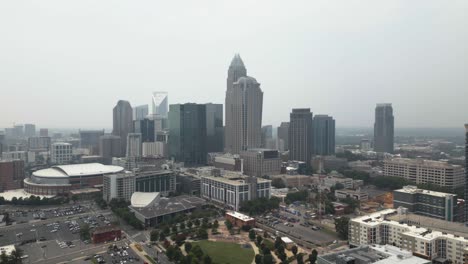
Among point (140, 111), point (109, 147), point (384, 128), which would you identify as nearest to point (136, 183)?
point (109, 147)

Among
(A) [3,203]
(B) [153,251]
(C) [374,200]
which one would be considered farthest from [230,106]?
(B) [153,251]

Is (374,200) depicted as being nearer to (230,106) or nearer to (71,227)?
(71,227)

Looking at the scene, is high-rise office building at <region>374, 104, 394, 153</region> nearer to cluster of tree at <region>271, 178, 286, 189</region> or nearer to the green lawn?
cluster of tree at <region>271, 178, 286, 189</region>

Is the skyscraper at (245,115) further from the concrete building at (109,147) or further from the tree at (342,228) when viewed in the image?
the tree at (342,228)

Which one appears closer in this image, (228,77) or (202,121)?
(202,121)

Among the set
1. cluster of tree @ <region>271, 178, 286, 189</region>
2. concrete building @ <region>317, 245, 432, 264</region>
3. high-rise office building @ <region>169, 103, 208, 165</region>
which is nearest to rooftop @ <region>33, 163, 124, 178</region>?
high-rise office building @ <region>169, 103, 208, 165</region>

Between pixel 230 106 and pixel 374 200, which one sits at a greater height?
pixel 230 106

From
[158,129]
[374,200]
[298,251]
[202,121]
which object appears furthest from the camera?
[158,129]
